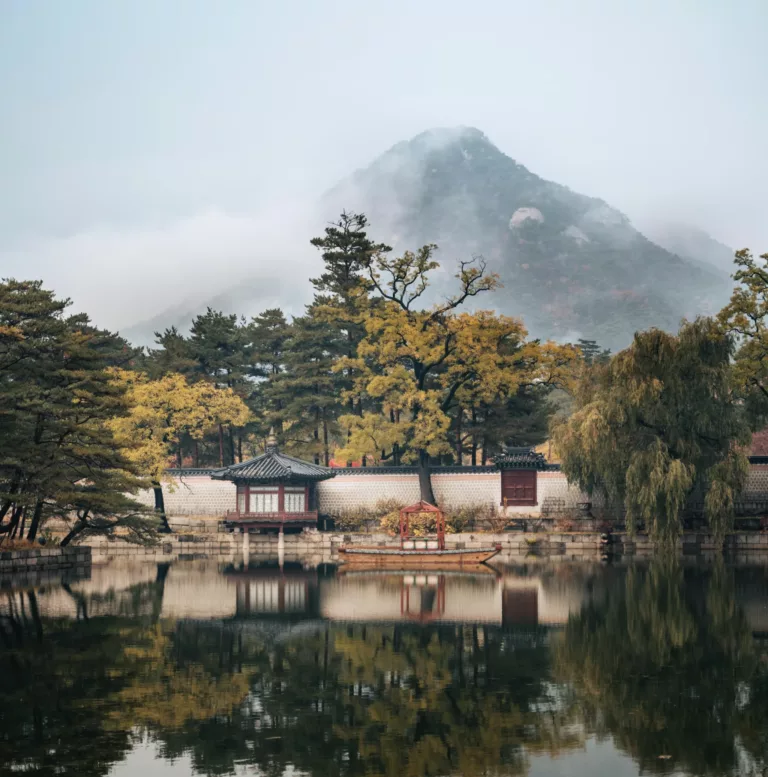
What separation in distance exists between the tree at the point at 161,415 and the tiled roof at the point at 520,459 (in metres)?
13.1

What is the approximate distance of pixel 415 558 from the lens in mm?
37469

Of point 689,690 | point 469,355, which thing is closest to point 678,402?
point 469,355

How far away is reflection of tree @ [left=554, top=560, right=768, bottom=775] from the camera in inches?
508

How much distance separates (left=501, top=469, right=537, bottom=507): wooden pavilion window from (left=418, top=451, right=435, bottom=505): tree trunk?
3283 mm

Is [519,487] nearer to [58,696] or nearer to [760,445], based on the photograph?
[760,445]

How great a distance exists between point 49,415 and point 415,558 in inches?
519

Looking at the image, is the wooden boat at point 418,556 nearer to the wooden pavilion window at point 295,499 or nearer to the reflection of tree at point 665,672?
the reflection of tree at point 665,672

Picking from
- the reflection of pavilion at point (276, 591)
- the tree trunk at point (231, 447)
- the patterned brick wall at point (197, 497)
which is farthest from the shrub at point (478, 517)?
the tree trunk at point (231, 447)

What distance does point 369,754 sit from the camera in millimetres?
12523

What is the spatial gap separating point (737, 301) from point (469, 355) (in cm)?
1203

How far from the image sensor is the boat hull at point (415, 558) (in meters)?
37.4

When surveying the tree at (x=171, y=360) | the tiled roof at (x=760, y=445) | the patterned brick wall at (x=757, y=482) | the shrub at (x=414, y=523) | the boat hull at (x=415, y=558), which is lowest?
the boat hull at (x=415, y=558)

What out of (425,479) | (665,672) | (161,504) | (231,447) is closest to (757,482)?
(425,479)

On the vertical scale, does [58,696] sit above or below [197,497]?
below
